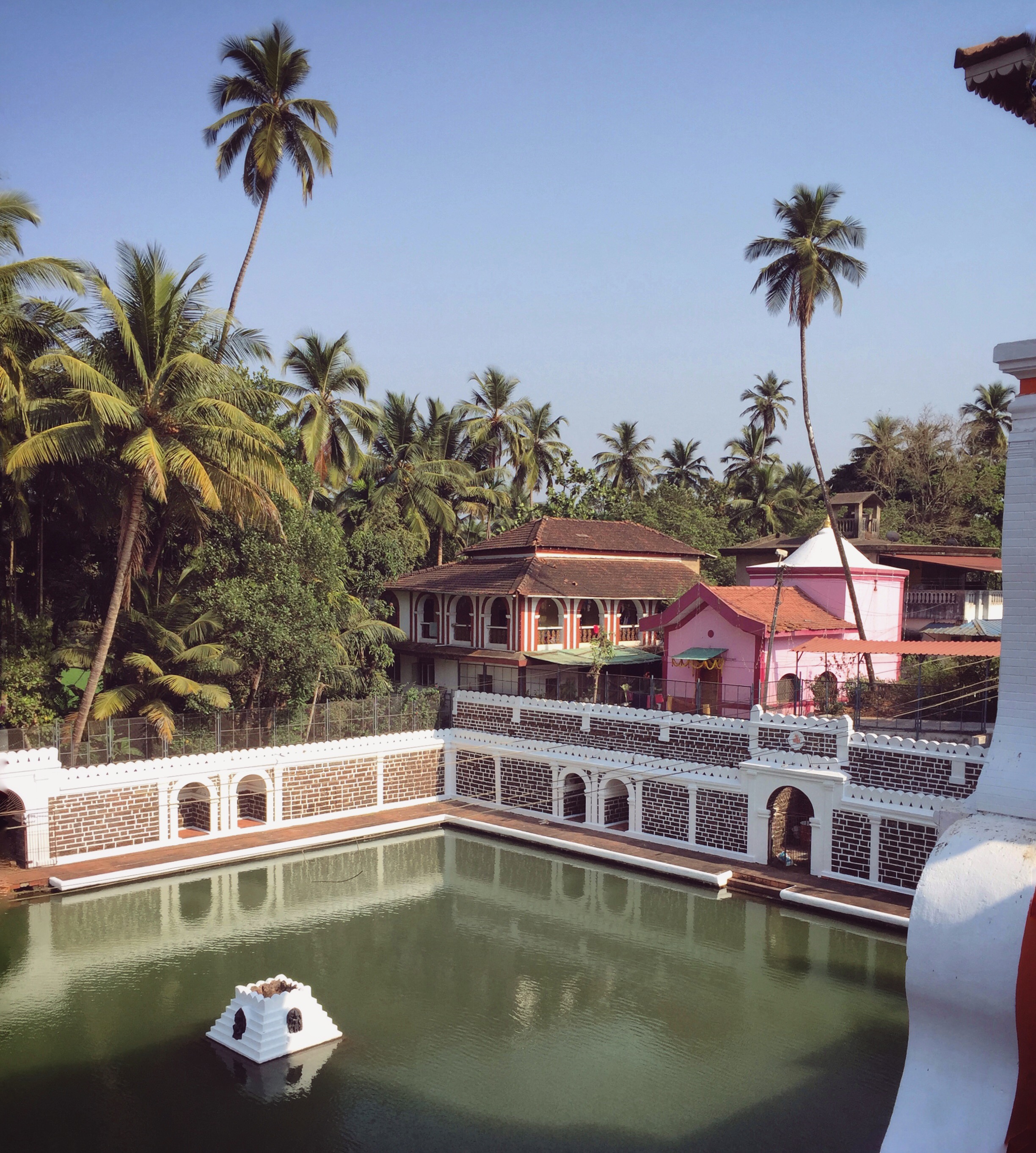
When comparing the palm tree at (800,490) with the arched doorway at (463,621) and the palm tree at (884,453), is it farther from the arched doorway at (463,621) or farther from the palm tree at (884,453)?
the arched doorway at (463,621)

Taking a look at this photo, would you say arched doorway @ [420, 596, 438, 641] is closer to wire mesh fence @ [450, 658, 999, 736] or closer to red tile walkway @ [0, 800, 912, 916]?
red tile walkway @ [0, 800, 912, 916]

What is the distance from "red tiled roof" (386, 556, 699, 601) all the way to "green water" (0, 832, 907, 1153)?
8.81 metres

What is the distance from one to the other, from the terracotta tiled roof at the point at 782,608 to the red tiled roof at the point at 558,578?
4.48 m

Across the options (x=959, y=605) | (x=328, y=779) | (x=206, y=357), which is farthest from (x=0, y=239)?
(x=959, y=605)

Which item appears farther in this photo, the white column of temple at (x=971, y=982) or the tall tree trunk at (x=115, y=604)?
the tall tree trunk at (x=115, y=604)

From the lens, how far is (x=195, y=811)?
21.5 meters

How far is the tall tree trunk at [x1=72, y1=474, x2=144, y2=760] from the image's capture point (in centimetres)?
1900

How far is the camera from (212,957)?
15555 millimetres

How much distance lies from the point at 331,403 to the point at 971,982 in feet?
81.2

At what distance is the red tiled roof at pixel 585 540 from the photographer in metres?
28.8

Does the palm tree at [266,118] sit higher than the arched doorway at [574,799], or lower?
higher

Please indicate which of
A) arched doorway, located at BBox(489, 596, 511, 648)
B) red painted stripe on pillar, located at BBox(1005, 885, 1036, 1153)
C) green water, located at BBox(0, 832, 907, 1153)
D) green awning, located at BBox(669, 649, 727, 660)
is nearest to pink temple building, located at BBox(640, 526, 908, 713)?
green awning, located at BBox(669, 649, 727, 660)

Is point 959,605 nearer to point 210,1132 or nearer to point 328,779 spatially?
point 328,779

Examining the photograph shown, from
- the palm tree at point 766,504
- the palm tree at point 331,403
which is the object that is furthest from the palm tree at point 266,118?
the palm tree at point 766,504
